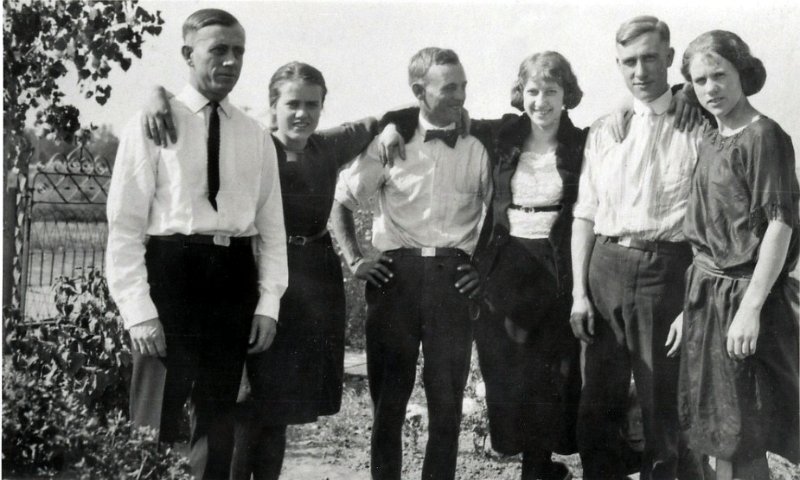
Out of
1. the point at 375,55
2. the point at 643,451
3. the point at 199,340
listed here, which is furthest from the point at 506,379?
the point at 375,55

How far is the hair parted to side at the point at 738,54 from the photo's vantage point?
3.00 metres

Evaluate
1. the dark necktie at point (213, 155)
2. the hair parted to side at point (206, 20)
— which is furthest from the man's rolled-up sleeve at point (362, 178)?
the hair parted to side at point (206, 20)

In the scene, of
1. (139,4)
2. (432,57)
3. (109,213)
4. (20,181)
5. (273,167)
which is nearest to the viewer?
(109,213)

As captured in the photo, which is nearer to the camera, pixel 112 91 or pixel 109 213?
pixel 109 213

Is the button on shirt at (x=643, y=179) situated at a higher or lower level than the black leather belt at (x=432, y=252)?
higher

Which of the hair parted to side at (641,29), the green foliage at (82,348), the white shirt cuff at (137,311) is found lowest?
the green foliage at (82,348)

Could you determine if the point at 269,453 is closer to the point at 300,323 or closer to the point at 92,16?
the point at 300,323

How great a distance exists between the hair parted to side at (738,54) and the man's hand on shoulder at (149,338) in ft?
7.68

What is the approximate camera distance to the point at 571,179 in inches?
127

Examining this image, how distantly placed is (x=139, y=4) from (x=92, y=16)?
27 centimetres

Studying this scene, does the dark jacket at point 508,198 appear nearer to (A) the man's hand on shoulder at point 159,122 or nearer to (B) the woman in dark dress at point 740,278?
(B) the woman in dark dress at point 740,278

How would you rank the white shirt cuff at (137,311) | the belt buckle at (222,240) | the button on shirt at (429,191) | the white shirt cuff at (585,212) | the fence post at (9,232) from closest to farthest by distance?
1. the white shirt cuff at (137,311)
2. the belt buckle at (222,240)
3. the white shirt cuff at (585,212)
4. the button on shirt at (429,191)
5. the fence post at (9,232)

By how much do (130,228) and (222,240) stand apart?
33 cm

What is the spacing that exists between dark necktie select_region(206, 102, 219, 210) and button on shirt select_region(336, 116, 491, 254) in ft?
2.38
